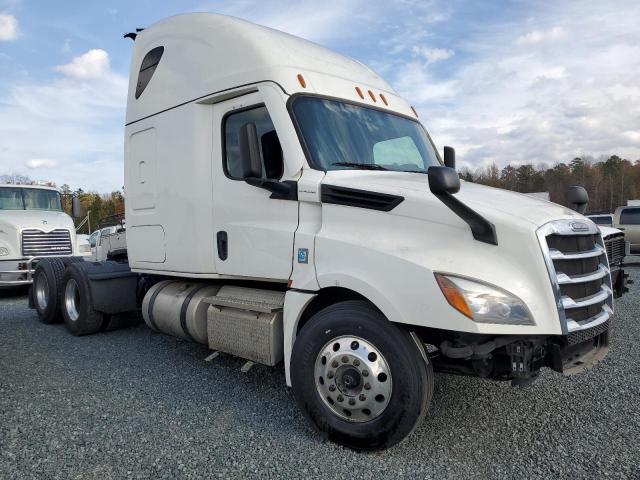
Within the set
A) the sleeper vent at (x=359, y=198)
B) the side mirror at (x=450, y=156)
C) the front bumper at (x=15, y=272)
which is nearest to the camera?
the sleeper vent at (x=359, y=198)

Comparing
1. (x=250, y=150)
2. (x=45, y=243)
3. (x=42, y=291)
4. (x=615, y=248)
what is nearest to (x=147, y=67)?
(x=250, y=150)

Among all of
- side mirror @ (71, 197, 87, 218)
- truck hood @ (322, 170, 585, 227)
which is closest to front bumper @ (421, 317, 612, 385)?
truck hood @ (322, 170, 585, 227)

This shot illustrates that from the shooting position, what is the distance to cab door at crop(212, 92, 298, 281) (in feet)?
13.0

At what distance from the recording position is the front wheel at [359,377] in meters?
3.12

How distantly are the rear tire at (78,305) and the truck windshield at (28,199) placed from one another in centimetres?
570

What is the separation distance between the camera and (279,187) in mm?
3820

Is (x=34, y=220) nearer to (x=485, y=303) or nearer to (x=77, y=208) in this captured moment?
(x=77, y=208)

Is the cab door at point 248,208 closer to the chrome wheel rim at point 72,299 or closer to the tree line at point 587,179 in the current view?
the chrome wheel rim at point 72,299

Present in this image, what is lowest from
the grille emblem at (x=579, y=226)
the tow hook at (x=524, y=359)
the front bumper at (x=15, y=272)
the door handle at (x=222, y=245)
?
the front bumper at (x=15, y=272)

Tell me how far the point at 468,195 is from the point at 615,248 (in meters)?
4.85

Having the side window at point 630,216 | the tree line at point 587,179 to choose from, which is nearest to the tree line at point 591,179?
the tree line at point 587,179

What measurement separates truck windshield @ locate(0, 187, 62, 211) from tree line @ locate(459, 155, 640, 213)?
67425 millimetres

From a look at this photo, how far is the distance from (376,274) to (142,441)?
6.69 feet

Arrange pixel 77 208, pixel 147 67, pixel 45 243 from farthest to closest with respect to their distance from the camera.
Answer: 1. pixel 45 243
2. pixel 77 208
3. pixel 147 67
